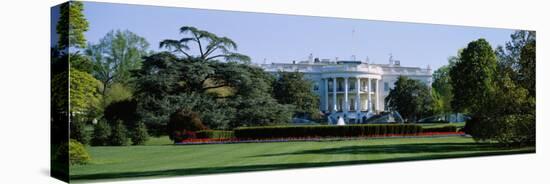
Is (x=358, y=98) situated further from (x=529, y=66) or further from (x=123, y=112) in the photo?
(x=123, y=112)

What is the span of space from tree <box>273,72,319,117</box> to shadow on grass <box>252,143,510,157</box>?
1109 millimetres

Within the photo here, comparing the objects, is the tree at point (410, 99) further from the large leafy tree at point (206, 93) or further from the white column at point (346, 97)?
the large leafy tree at point (206, 93)

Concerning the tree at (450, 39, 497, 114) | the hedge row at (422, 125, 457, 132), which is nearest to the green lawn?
the hedge row at (422, 125, 457, 132)

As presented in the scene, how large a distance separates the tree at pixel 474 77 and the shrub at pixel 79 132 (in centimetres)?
1119

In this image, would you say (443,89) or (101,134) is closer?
(101,134)

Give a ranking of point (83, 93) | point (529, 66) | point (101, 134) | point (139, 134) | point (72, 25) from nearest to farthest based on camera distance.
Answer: point (72, 25), point (83, 93), point (101, 134), point (139, 134), point (529, 66)

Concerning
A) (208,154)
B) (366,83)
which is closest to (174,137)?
(208,154)

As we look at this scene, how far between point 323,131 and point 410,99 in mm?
3003

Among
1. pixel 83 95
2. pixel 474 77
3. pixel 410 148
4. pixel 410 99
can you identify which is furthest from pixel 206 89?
pixel 474 77

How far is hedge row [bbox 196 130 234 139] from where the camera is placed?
17.7m

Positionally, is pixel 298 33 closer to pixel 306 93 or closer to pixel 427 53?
pixel 306 93

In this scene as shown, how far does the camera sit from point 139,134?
55.3ft

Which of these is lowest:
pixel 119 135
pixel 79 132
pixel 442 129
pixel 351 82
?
pixel 442 129

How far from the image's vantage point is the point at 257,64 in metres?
18.2
